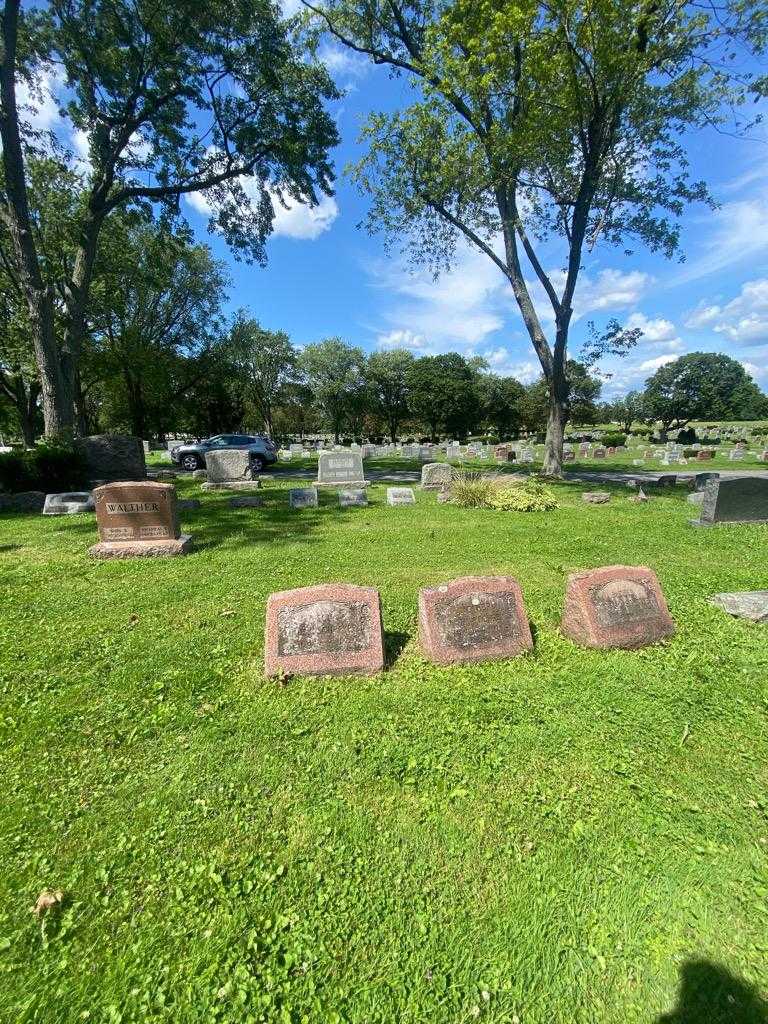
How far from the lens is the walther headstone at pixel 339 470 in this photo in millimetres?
12930

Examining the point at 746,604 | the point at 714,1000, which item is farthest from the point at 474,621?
the point at 746,604

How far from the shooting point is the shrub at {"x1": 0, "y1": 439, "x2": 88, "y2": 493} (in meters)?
10.4

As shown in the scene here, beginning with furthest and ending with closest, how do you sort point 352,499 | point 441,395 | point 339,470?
point 441,395, point 339,470, point 352,499

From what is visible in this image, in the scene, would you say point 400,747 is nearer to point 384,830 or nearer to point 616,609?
point 384,830

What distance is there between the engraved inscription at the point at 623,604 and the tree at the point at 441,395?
157ft

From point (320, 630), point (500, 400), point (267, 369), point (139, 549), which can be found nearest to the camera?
point (320, 630)

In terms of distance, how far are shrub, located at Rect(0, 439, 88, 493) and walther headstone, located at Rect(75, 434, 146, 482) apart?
95 centimetres

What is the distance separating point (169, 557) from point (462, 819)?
17.7 feet

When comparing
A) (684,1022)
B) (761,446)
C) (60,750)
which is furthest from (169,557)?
(761,446)

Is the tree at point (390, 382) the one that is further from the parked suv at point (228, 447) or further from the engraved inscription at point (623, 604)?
the engraved inscription at point (623, 604)

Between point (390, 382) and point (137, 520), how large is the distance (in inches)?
1850

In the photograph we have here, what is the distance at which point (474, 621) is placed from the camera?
11.2 feet

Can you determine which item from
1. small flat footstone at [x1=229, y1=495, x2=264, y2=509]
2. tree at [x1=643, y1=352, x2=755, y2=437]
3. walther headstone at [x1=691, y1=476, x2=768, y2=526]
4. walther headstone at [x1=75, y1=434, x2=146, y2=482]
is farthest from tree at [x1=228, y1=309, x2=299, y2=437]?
tree at [x1=643, y1=352, x2=755, y2=437]

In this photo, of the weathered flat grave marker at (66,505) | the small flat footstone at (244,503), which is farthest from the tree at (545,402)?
the weathered flat grave marker at (66,505)
